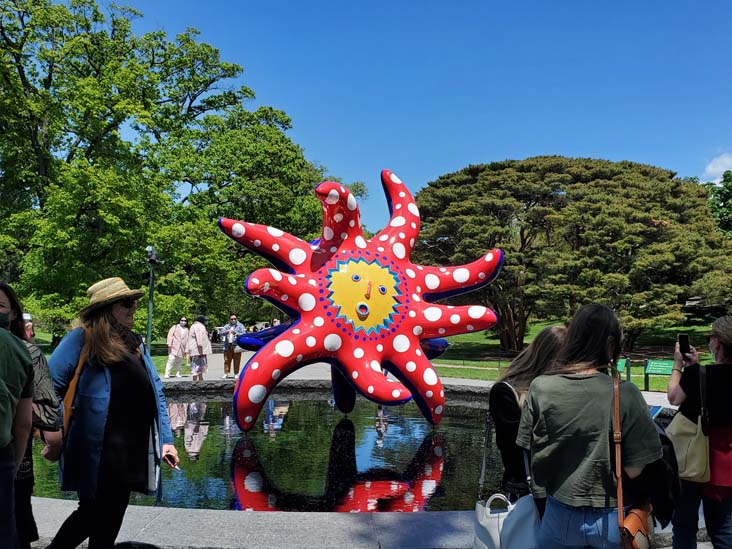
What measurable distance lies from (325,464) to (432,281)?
125 inches

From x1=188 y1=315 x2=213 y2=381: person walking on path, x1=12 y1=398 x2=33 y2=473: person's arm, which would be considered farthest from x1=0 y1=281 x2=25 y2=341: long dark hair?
x1=188 y1=315 x2=213 y2=381: person walking on path

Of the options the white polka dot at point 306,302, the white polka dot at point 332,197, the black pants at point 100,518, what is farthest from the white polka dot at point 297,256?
the black pants at point 100,518

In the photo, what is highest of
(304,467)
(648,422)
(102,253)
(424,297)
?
(102,253)

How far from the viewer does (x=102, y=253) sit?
24812 mm

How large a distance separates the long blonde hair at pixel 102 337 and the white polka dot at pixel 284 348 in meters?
4.56

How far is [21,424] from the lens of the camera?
118 inches

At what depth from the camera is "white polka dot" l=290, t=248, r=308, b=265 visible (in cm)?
880

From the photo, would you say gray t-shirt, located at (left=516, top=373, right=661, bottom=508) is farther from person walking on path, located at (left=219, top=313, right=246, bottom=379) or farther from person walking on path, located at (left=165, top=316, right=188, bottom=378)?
person walking on path, located at (left=219, top=313, right=246, bottom=379)

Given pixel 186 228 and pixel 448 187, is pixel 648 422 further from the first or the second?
pixel 448 187

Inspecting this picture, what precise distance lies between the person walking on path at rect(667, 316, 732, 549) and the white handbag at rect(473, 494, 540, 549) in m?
1.22

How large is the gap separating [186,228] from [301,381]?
1376 cm

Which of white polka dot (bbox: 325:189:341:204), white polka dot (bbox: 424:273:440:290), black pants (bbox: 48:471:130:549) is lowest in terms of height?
black pants (bbox: 48:471:130:549)

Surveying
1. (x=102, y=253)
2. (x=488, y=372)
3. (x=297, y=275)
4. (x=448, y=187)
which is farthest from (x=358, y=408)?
(x=448, y=187)

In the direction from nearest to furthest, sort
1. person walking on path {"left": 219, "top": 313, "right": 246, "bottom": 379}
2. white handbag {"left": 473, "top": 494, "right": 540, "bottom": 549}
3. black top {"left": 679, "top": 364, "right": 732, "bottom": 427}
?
white handbag {"left": 473, "top": 494, "right": 540, "bottom": 549} < black top {"left": 679, "top": 364, "right": 732, "bottom": 427} < person walking on path {"left": 219, "top": 313, "right": 246, "bottom": 379}
